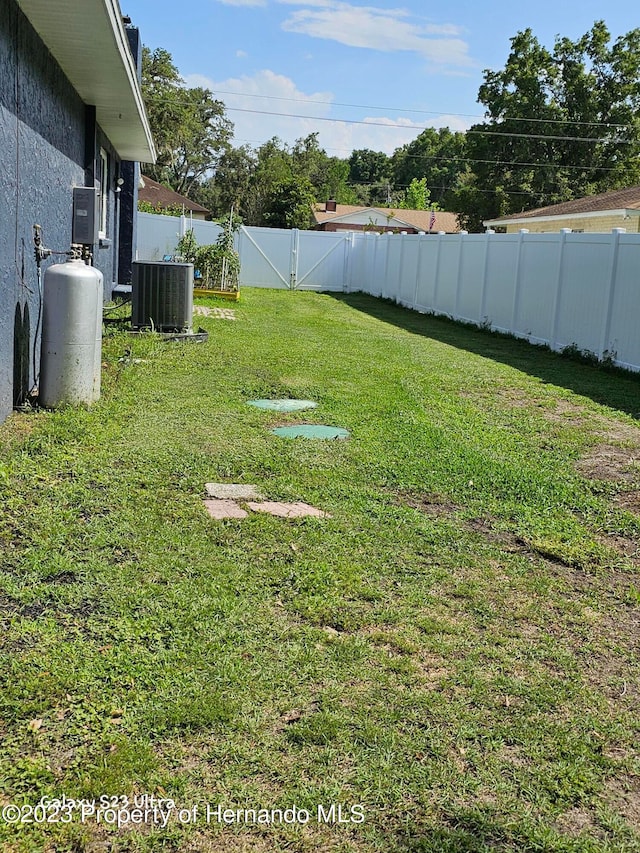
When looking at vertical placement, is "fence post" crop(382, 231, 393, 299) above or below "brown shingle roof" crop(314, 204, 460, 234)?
below

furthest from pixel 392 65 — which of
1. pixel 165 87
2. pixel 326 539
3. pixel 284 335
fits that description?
pixel 326 539

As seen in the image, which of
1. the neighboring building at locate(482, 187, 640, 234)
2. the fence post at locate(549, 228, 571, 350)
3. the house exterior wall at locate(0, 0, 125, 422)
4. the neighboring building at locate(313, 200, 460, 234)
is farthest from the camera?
the neighboring building at locate(313, 200, 460, 234)

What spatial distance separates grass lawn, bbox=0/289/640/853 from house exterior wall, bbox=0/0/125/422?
63 cm

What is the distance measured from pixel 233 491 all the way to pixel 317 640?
181cm

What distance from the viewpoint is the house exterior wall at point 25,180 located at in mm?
5688

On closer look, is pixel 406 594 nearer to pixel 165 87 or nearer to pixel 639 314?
pixel 639 314

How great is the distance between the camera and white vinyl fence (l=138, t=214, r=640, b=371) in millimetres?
11406

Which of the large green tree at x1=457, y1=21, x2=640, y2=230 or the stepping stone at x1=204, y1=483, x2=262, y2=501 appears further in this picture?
the large green tree at x1=457, y1=21, x2=640, y2=230

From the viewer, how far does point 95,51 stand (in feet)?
25.0

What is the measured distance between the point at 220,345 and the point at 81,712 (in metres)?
8.68

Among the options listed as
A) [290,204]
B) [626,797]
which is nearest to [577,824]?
[626,797]

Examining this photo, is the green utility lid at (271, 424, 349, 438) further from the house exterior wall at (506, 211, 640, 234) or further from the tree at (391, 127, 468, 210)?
the tree at (391, 127, 468, 210)

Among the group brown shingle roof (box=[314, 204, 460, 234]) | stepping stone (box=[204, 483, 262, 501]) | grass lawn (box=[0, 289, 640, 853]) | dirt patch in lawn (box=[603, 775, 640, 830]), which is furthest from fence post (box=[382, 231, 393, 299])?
brown shingle roof (box=[314, 204, 460, 234])

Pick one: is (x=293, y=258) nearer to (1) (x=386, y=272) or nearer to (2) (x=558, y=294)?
(1) (x=386, y=272)
